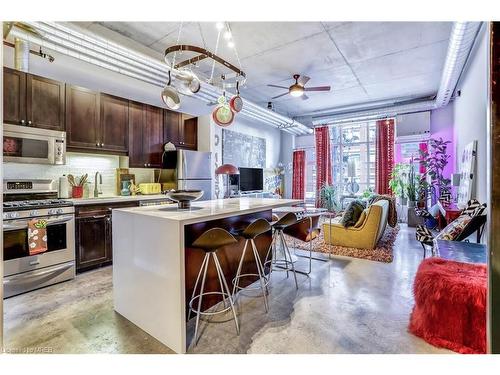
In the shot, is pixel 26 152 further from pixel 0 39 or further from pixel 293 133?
pixel 293 133

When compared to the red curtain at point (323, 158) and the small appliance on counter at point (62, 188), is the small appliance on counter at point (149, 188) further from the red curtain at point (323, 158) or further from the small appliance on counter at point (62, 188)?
the red curtain at point (323, 158)

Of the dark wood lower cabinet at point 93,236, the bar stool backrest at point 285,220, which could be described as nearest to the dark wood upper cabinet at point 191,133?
the dark wood lower cabinet at point 93,236

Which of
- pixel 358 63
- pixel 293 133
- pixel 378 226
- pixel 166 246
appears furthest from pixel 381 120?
pixel 166 246

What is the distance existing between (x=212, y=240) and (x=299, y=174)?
7290mm

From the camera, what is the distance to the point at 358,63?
4641mm

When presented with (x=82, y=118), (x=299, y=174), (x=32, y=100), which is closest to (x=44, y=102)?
(x=32, y=100)

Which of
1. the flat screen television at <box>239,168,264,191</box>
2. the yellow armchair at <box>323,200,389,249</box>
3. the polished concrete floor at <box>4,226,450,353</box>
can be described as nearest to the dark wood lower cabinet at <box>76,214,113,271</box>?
the polished concrete floor at <box>4,226,450,353</box>

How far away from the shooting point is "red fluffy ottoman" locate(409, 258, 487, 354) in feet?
5.98

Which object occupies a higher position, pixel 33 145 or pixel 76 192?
pixel 33 145

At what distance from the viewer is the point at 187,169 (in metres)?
4.70

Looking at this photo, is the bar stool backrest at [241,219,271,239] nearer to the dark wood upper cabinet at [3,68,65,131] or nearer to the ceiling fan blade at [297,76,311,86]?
the dark wood upper cabinet at [3,68,65,131]

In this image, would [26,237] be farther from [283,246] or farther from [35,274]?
[283,246]

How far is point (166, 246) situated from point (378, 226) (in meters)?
3.62
